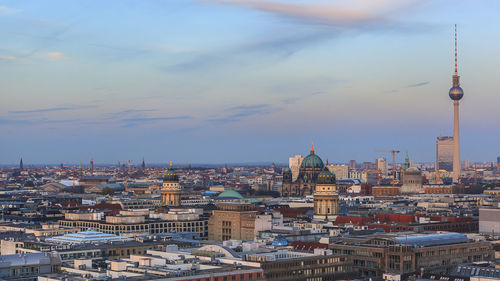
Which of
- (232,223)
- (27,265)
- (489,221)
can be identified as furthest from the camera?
(489,221)

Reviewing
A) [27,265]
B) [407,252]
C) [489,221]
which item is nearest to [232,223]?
[489,221]

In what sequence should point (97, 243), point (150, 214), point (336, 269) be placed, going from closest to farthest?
point (336, 269), point (97, 243), point (150, 214)

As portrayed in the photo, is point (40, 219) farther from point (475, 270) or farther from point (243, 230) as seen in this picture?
point (475, 270)

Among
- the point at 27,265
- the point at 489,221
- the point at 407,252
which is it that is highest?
the point at 489,221

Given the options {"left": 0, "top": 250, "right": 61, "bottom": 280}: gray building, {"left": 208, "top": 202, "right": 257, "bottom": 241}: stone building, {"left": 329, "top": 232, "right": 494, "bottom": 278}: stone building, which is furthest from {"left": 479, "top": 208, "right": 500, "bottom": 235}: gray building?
{"left": 0, "top": 250, "right": 61, "bottom": 280}: gray building

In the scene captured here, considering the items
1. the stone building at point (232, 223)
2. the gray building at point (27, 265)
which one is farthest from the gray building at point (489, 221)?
the gray building at point (27, 265)

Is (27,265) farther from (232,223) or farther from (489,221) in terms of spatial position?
(489,221)

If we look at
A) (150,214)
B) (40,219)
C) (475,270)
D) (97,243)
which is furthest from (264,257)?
(40,219)

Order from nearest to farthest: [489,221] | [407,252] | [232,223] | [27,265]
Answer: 1. [27,265]
2. [407,252]
3. [232,223]
4. [489,221]

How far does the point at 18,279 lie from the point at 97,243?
3232 cm

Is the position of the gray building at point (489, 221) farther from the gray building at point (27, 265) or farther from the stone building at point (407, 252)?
the gray building at point (27, 265)

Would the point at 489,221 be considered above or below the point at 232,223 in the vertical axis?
above

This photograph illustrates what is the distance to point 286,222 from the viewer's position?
192 metres

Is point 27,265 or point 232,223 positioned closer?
point 27,265
